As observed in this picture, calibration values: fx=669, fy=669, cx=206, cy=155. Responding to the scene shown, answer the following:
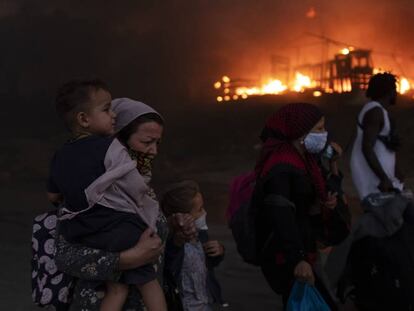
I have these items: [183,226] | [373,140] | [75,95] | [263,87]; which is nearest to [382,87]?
[373,140]

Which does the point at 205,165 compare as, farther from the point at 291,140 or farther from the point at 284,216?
the point at 284,216

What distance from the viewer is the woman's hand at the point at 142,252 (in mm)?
2348

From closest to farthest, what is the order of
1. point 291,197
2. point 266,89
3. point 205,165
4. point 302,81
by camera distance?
1. point 291,197
2. point 205,165
3. point 266,89
4. point 302,81

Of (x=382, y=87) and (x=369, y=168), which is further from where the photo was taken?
(x=382, y=87)

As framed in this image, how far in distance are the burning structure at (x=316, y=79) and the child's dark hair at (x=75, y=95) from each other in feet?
81.1

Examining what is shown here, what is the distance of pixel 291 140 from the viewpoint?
133 inches

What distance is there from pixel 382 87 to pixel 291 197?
78.4 inches

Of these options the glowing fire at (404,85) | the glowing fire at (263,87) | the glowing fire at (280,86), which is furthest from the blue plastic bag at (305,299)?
the glowing fire at (263,87)

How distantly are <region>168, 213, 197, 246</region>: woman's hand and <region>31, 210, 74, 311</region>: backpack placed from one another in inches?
21.0

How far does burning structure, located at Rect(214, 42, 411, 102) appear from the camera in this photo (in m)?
28.4

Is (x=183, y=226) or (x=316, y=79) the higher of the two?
(x=316, y=79)

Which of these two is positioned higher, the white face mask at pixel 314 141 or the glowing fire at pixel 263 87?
the glowing fire at pixel 263 87

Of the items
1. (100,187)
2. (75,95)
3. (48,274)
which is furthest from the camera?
(48,274)

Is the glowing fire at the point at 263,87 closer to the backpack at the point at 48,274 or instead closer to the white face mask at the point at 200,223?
the white face mask at the point at 200,223
